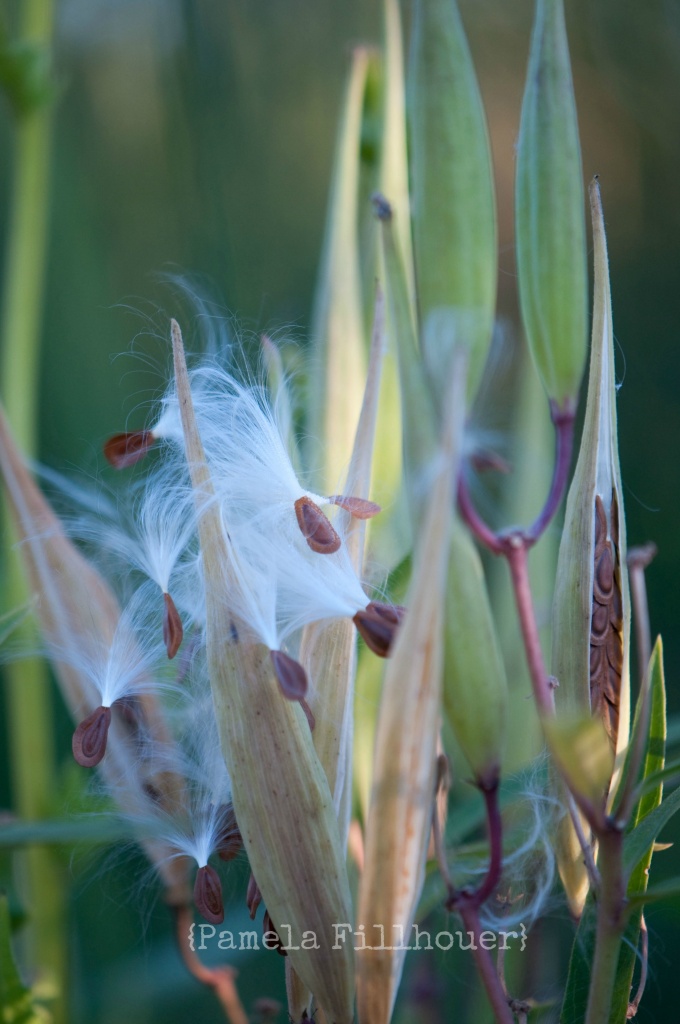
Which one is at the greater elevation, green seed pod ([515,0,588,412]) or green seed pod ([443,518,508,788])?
green seed pod ([515,0,588,412])

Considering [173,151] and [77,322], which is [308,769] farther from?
[173,151]

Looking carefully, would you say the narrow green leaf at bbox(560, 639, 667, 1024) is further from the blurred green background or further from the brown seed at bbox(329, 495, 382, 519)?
the blurred green background

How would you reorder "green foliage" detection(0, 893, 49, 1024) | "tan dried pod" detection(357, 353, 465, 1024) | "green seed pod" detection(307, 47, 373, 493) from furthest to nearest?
"green seed pod" detection(307, 47, 373, 493), "green foliage" detection(0, 893, 49, 1024), "tan dried pod" detection(357, 353, 465, 1024)

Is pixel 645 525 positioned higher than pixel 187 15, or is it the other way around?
pixel 187 15

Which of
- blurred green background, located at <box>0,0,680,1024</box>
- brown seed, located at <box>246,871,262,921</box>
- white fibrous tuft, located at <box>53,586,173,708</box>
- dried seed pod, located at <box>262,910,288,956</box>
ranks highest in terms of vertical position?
blurred green background, located at <box>0,0,680,1024</box>

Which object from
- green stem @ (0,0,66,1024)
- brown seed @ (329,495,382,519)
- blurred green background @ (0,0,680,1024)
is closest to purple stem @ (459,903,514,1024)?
brown seed @ (329,495,382,519)

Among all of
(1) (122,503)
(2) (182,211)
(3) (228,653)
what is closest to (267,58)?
(2) (182,211)

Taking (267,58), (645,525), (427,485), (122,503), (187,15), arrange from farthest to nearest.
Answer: (267,58)
(187,15)
(645,525)
(122,503)
(427,485)

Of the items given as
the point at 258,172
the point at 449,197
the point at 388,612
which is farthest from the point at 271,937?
the point at 258,172
